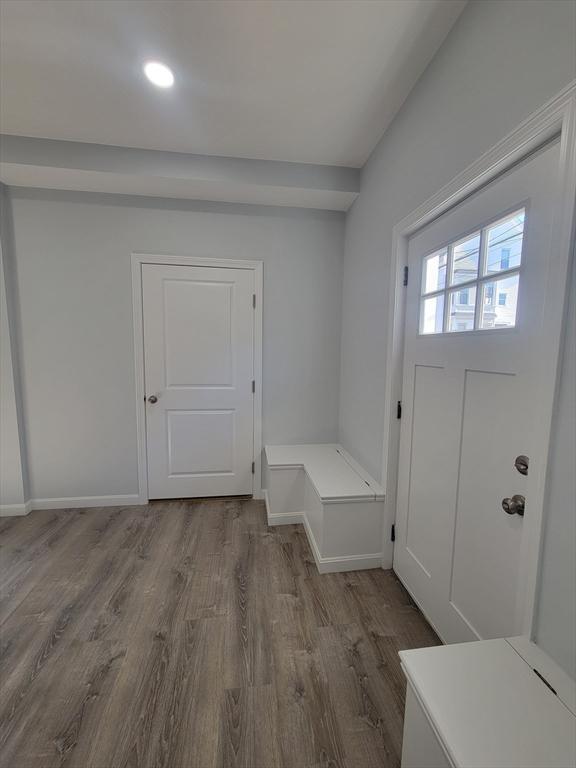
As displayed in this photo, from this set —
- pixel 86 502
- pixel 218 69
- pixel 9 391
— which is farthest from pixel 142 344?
pixel 218 69

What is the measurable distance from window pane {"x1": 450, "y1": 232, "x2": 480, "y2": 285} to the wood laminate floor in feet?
5.47

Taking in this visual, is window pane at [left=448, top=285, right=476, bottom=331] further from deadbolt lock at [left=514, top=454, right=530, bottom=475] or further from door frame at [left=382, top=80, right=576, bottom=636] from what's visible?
deadbolt lock at [left=514, top=454, right=530, bottom=475]

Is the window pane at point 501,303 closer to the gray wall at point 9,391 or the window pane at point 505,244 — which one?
the window pane at point 505,244

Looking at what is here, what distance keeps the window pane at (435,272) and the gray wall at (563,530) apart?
2.34ft

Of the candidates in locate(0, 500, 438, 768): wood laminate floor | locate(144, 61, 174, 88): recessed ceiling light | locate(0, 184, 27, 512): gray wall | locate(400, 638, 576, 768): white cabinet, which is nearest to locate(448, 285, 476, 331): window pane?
locate(400, 638, 576, 768): white cabinet

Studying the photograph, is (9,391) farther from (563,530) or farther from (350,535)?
(563,530)

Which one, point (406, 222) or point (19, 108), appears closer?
point (406, 222)

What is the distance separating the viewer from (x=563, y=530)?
88cm

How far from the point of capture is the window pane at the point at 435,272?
1.51 meters

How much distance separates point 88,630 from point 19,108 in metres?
2.84

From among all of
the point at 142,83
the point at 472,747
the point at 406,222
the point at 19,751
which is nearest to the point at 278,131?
the point at 142,83

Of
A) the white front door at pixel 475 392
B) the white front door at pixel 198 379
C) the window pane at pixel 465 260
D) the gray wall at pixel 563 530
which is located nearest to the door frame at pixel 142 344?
the white front door at pixel 198 379

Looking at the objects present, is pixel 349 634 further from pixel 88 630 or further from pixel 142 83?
pixel 142 83

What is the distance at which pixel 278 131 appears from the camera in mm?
1988
